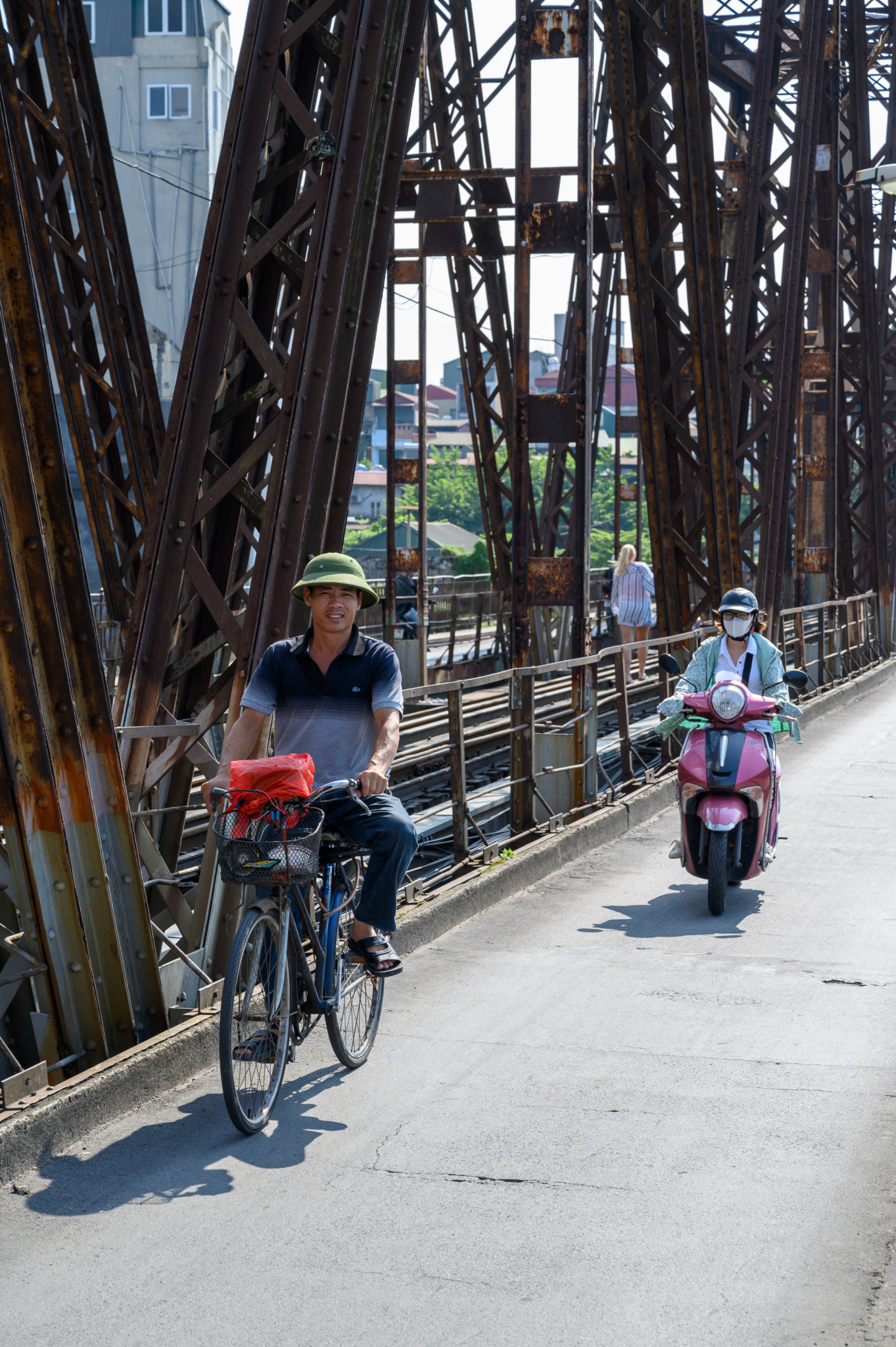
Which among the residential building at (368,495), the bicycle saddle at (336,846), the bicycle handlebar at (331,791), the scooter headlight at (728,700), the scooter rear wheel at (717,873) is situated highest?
the bicycle handlebar at (331,791)

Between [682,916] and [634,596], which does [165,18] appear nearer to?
[634,596]

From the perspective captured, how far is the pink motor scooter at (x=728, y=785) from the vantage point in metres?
8.64

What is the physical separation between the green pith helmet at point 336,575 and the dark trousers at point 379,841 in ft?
2.35

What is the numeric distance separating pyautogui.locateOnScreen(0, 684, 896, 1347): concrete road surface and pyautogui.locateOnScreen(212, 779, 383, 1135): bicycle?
8.2 inches

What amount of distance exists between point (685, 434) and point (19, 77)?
726 cm

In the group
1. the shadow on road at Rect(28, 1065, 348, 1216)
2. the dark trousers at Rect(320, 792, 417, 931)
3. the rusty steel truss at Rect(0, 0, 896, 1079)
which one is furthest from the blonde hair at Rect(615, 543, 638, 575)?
the shadow on road at Rect(28, 1065, 348, 1216)

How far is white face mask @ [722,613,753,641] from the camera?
357 inches

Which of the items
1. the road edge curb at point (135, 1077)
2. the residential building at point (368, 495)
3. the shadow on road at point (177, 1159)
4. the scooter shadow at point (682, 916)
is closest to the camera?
the shadow on road at point (177, 1159)

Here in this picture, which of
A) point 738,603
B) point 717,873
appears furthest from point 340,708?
point 738,603

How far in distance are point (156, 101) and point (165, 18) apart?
10.0ft

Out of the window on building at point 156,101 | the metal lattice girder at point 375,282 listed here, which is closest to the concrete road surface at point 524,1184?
the metal lattice girder at point 375,282

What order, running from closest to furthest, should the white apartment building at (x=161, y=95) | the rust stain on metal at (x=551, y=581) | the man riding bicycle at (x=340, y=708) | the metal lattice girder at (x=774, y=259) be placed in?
the man riding bicycle at (x=340, y=708), the rust stain on metal at (x=551, y=581), the metal lattice girder at (x=774, y=259), the white apartment building at (x=161, y=95)

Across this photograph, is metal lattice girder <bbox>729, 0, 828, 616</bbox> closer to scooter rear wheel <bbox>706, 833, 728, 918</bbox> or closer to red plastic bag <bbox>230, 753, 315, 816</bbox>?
scooter rear wheel <bbox>706, 833, 728, 918</bbox>

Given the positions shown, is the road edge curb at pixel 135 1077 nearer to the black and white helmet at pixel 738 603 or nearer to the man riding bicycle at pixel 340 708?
the man riding bicycle at pixel 340 708
